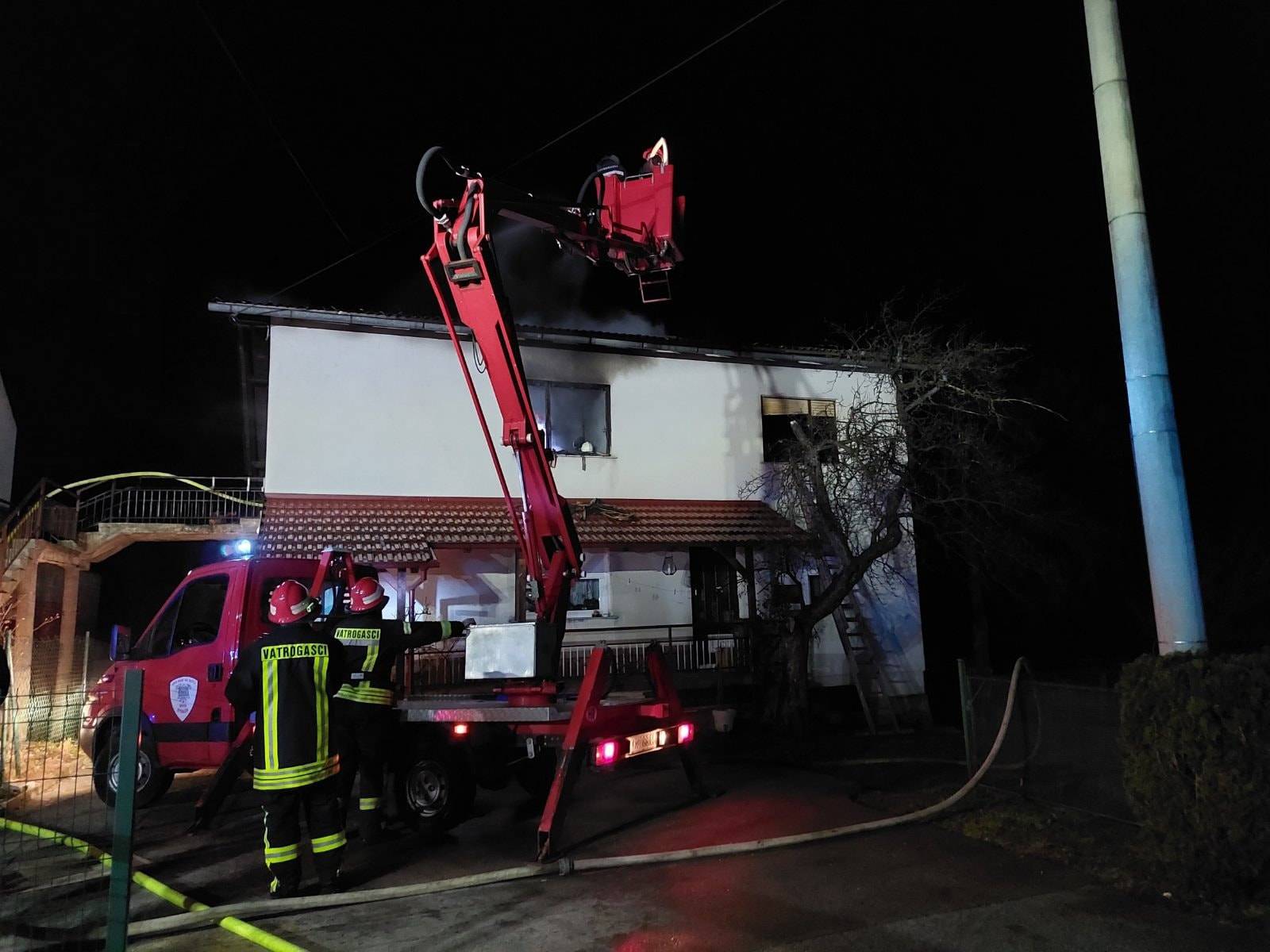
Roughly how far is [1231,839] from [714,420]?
1126cm

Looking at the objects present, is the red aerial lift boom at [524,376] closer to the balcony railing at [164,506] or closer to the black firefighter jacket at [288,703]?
the black firefighter jacket at [288,703]

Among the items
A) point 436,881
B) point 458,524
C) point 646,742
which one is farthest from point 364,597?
point 458,524

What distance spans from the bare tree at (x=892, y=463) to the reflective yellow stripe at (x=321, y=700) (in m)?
7.84

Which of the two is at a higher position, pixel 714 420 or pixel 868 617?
pixel 714 420

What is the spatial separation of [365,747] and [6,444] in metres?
15.7

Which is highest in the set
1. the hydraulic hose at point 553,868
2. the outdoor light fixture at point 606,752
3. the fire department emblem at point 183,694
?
the fire department emblem at point 183,694

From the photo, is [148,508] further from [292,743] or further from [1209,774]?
[1209,774]

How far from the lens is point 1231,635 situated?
20.0 m

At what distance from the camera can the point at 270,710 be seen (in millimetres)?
5391

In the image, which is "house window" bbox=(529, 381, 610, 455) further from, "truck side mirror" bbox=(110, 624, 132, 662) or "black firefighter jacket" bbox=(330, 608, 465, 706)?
"black firefighter jacket" bbox=(330, 608, 465, 706)

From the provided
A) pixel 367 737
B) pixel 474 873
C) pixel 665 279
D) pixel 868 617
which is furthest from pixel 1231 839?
pixel 868 617

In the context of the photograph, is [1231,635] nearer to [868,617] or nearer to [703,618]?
[868,617]

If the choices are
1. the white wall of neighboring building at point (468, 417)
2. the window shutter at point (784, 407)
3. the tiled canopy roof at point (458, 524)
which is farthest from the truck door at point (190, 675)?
the window shutter at point (784, 407)

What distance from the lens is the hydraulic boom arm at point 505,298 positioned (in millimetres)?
7285
